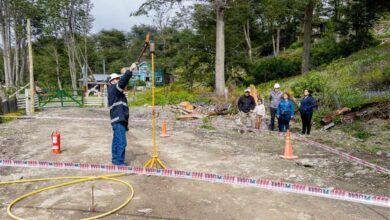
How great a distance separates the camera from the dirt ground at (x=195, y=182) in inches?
178

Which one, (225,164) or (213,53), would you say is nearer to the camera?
(225,164)

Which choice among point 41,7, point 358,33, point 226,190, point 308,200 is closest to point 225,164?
point 226,190

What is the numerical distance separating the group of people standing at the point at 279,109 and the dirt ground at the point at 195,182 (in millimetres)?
595

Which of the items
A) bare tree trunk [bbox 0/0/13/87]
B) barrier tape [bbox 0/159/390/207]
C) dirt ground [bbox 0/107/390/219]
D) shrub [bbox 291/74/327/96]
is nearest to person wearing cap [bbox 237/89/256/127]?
dirt ground [bbox 0/107/390/219]

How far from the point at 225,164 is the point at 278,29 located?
38457 millimetres

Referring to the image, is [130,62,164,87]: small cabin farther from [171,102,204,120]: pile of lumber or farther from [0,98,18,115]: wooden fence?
[171,102,204,120]: pile of lumber

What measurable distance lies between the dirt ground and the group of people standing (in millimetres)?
595

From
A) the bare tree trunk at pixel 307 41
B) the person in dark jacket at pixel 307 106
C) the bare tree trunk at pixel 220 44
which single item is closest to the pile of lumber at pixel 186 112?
the bare tree trunk at pixel 220 44

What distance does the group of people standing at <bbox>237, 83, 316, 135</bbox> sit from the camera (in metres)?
10.3

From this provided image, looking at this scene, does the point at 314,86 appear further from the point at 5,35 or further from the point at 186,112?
the point at 5,35

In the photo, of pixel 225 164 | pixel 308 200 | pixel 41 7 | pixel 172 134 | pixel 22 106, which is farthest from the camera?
pixel 41 7

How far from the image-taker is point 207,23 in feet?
71.8

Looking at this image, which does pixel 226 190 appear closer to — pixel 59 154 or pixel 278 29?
pixel 59 154

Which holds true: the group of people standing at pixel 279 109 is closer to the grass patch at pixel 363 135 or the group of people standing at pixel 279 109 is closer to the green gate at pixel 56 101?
the grass patch at pixel 363 135
